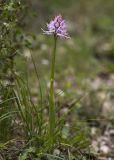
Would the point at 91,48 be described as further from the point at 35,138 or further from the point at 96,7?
the point at 35,138

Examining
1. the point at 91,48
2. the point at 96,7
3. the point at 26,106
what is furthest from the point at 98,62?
the point at 26,106

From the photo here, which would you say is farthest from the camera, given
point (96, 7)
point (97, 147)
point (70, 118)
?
point (96, 7)

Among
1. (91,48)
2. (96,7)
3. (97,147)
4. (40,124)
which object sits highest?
(96,7)

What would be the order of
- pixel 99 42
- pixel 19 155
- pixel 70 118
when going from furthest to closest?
pixel 99 42, pixel 70 118, pixel 19 155

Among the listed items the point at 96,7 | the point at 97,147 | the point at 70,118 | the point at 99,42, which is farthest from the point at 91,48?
the point at 97,147

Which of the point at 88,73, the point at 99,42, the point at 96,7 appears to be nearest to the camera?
the point at 88,73

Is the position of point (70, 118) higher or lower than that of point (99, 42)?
lower

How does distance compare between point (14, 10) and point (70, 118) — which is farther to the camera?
point (70, 118)

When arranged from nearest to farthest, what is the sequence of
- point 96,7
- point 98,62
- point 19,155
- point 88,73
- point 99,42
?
point 19,155, point 88,73, point 98,62, point 99,42, point 96,7

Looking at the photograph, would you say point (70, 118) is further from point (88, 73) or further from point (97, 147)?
point (88, 73)
